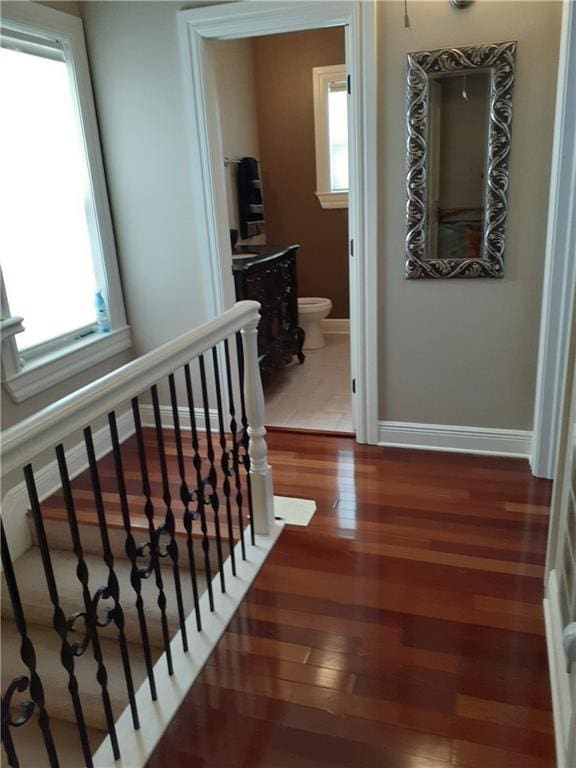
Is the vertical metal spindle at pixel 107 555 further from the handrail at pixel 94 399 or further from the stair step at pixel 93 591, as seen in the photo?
the stair step at pixel 93 591

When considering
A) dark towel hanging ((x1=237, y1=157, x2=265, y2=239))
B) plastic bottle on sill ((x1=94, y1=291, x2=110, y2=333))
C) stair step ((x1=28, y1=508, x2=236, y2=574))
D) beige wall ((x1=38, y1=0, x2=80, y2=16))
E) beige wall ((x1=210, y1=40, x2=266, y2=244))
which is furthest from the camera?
dark towel hanging ((x1=237, y1=157, x2=265, y2=239))

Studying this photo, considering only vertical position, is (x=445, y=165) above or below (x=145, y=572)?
above

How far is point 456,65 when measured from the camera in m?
2.57

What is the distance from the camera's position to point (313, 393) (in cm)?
407

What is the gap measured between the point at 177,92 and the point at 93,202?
2.39 ft

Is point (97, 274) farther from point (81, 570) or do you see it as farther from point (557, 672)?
point (557, 672)

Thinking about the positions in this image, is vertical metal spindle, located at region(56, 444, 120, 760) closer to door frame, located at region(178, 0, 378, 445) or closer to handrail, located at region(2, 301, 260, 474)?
handrail, located at region(2, 301, 260, 474)

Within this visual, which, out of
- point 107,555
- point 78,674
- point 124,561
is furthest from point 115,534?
point 107,555

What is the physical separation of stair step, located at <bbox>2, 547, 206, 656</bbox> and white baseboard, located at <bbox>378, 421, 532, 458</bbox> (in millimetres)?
1300

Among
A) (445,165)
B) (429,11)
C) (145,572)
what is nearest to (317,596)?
(145,572)

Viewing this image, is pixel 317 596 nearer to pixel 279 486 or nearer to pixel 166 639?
pixel 166 639

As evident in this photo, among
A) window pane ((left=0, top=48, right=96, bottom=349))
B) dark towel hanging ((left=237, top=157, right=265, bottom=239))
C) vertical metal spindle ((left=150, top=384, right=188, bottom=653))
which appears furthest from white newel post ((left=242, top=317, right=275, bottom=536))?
dark towel hanging ((left=237, top=157, right=265, bottom=239))

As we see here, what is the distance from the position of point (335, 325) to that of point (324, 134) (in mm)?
1674

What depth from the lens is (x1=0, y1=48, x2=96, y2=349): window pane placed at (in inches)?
106
